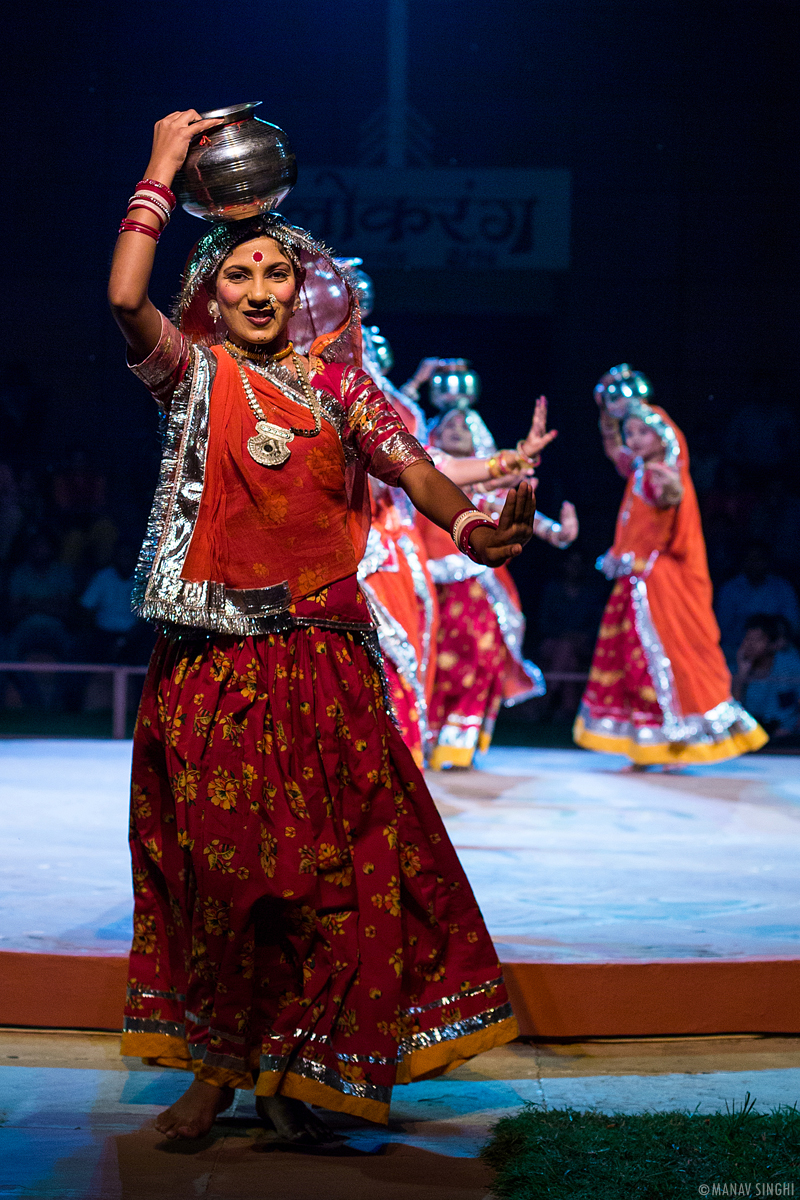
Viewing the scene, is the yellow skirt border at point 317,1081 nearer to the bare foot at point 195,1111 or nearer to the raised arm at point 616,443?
the bare foot at point 195,1111

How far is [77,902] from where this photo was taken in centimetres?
315

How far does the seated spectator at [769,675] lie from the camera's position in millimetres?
7570

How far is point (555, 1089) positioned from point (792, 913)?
1.13m

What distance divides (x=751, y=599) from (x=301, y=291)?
5945 mm

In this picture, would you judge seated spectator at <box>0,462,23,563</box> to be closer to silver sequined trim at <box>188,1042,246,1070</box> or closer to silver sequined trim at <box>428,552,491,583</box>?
silver sequined trim at <box>428,552,491,583</box>

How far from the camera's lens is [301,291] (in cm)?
232

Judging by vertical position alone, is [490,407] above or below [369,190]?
below

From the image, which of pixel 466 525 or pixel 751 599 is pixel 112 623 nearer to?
pixel 751 599

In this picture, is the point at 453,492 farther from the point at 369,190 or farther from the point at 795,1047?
the point at 369,190

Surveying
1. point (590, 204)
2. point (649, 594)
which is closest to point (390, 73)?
point (590, 204)

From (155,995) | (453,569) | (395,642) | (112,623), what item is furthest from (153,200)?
(112,623)

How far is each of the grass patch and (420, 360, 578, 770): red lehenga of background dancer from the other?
3.95 metres

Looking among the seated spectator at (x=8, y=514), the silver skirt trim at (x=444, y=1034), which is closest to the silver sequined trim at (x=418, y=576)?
the silver skirt trim at (x=444, y=1034)

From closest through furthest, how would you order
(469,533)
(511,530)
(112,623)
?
(511,530), (469,533), (112,623)
